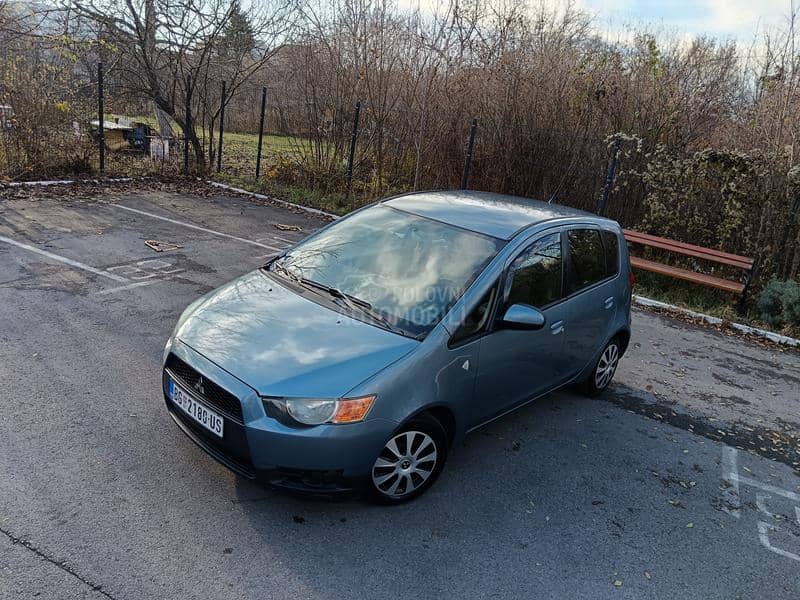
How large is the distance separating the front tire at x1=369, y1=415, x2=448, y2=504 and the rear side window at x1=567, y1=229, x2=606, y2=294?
1.72 metres

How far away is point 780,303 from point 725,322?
97 centimetres

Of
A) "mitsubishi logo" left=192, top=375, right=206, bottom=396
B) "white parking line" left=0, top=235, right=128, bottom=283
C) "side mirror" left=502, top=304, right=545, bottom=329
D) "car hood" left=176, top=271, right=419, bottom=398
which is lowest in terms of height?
"white parking line" left=0, top=235, right=128, bottom=283

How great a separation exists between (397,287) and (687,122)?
8.55 meters

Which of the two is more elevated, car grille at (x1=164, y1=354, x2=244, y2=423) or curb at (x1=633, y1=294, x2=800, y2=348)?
car grille at (x1=164, y1=354, x2=244, y2=423)

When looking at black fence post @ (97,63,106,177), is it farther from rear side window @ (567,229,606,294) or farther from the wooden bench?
rear side window @ (567,229,606,294)

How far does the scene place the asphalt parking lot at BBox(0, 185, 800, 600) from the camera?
9.59 feet

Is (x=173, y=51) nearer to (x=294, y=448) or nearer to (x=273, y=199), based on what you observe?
(x=273, y=199)

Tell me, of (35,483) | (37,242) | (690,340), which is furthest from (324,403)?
(37,242)

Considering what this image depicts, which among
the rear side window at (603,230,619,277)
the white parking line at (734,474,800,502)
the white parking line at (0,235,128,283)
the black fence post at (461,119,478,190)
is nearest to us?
the white parking line at (734,474,800,502)

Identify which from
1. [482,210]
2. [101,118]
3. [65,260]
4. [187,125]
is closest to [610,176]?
[482,210]

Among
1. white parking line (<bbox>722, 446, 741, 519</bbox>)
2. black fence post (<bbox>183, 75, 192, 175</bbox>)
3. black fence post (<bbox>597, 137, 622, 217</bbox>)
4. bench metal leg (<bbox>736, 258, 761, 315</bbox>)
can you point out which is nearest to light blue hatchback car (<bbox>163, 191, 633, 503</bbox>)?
white parking line (<bbox>722, 446, 741, 519</bbox>)

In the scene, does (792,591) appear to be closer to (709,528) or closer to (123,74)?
(709,528)

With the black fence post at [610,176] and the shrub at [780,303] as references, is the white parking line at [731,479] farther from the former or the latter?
the black fence post at [610,176]

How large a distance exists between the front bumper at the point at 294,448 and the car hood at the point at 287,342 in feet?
0.48
